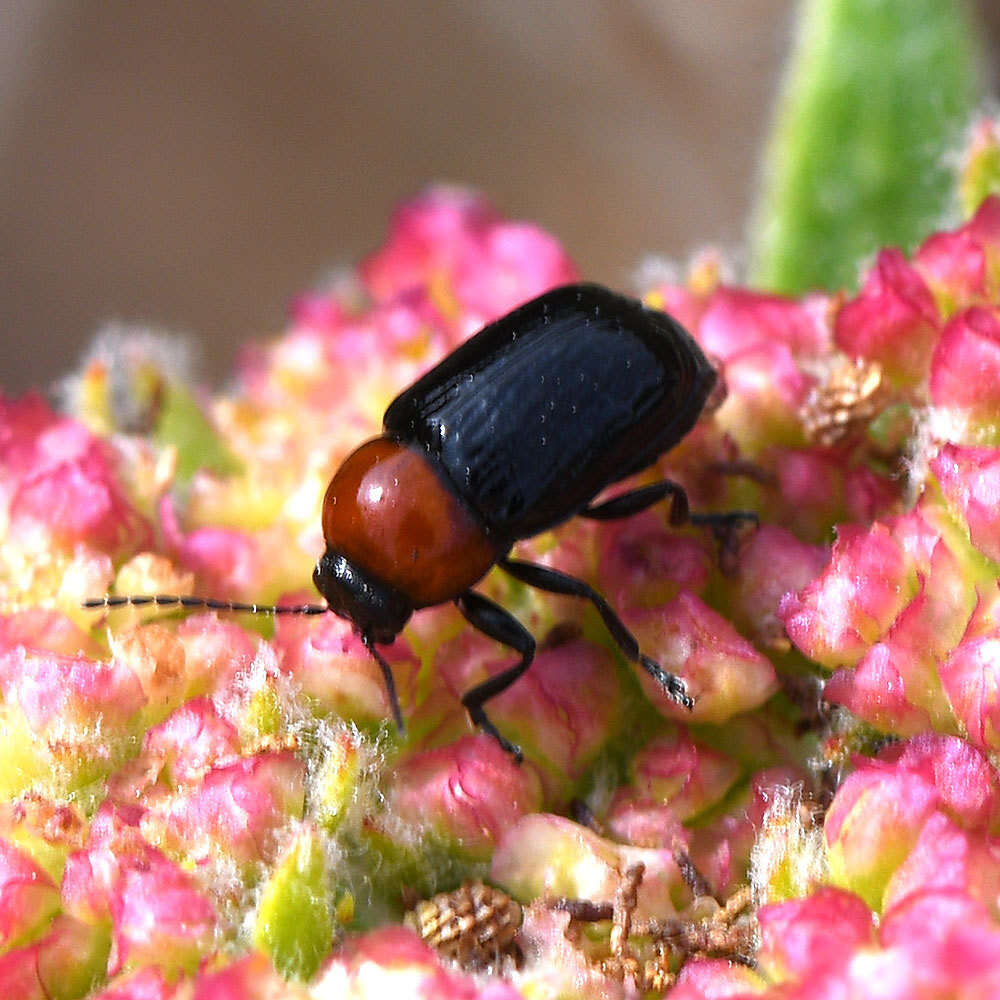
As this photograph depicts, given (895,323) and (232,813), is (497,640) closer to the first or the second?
(232,813)

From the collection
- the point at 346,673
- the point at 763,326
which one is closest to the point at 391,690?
the point at 346,673

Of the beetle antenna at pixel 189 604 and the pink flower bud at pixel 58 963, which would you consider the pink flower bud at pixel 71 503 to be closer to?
the beetle antenna at pixel 189 604

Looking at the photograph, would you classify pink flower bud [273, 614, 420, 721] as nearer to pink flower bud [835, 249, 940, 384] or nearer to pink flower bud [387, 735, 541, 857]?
pink flower bud [387, 735, 541, 857]

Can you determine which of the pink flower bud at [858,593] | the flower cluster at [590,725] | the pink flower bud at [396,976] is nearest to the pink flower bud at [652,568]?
the flower cluster at [590,725]

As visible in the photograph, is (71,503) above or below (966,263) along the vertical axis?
below

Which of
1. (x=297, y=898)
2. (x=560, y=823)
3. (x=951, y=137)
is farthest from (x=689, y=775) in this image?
(x=951, y=137)

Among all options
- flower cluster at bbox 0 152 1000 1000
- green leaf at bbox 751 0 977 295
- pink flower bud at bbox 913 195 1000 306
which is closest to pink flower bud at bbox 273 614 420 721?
flower cluster at bbox 0 152 1000 1000

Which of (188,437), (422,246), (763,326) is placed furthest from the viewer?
(422,246)
